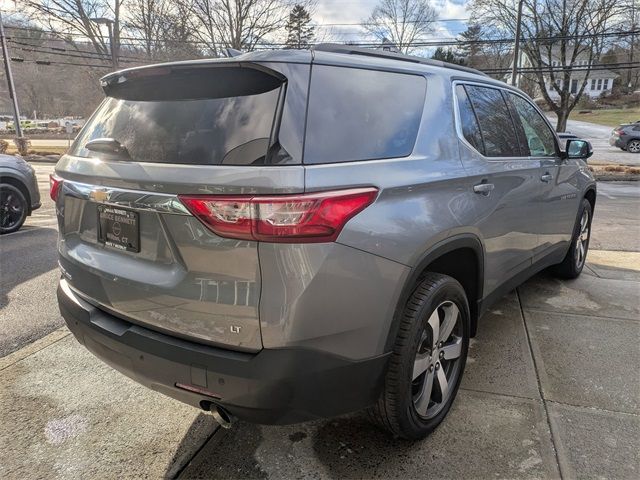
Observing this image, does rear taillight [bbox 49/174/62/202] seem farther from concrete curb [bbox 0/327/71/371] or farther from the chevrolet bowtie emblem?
concrete curb [bbox 0/327/71/371]

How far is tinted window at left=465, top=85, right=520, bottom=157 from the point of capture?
9.61ft

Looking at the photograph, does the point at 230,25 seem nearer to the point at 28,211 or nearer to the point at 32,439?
the point at 28,211

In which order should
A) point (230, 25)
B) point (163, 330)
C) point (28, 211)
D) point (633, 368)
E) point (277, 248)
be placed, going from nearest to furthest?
point (277, 248)
point (163, 330)
point (633, 368)
point (28, 211)
point (230, 25)

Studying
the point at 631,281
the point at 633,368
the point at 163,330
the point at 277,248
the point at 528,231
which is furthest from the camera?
the point at 631,281

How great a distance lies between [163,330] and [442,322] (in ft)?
4.65

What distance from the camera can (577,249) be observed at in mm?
4852

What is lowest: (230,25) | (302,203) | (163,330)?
(163,330)

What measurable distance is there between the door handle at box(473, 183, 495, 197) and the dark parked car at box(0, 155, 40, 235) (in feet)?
22.5

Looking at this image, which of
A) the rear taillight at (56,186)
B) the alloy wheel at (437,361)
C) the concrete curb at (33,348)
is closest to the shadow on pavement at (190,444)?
the alloy wheel at (437,361)

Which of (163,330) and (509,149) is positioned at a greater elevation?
(509,149)

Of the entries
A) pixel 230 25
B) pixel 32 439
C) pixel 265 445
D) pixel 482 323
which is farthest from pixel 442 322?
pixel 230 25

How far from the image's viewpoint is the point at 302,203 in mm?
1703

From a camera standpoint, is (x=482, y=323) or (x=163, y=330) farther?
(x=482, y=323)

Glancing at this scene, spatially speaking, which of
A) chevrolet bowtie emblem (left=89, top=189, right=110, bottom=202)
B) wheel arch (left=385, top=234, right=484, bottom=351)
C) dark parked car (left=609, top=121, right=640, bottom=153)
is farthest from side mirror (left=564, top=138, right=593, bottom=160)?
dark parked car (left=609, top=121, right=640, bottom=153)
